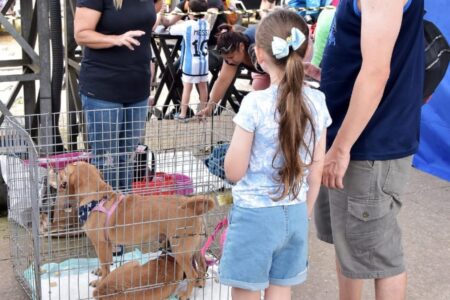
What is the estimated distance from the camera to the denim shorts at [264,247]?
7.63ft

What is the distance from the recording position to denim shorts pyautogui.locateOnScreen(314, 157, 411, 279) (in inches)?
98.3

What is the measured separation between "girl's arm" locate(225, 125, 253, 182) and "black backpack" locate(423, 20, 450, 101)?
0.95 metres

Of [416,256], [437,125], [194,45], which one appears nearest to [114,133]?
[416,256]

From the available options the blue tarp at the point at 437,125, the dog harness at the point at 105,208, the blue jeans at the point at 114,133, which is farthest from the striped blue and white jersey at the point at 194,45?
the dog harness at the point at 105,208

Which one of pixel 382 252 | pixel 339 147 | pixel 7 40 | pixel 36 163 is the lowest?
pixel 7 40

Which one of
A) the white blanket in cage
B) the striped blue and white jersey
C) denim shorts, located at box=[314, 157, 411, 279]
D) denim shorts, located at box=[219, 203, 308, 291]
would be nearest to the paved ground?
the white blanket in cage

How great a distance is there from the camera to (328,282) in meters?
3.64

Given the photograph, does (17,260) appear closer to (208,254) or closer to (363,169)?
(208,254)

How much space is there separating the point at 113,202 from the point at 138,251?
26.8 inches

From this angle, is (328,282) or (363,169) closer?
(363,169)

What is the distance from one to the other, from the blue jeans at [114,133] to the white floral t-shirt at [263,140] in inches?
50.2

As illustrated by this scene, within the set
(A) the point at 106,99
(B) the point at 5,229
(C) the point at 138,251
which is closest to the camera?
(A) the point at 106,99

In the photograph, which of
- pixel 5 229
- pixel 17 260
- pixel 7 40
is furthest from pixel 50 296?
pixel 7 40

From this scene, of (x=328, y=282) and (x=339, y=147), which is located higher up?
(x=339, y=147)
